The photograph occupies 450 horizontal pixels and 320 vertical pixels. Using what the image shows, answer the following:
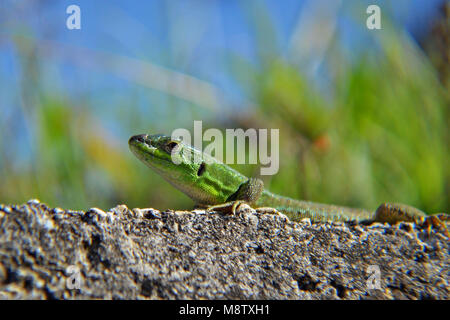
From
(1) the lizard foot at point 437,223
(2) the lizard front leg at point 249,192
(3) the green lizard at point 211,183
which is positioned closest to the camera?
(1) the lizard foot at point 437,223

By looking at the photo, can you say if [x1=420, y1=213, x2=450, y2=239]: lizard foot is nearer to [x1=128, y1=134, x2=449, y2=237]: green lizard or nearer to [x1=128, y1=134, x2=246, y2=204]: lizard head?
[x1=128, y1=134, x2=449, y2=237]: green lizard

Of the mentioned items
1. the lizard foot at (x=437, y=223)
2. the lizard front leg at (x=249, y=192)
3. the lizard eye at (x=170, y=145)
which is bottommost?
the lizard foot at (x=437, y=223)

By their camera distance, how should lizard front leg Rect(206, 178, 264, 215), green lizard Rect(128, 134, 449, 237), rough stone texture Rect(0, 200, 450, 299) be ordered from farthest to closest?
1. green lizard Rect(128, 134, 449, 237)
2. lizard front leg Rect(206, 178, 264, 215)
3. rough stone texture Rect(0, 200, 450, 299)

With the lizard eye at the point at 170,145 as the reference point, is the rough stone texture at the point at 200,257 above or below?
below

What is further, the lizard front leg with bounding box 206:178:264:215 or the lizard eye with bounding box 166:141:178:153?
the lizard eye with bounding box 166:141:178:153

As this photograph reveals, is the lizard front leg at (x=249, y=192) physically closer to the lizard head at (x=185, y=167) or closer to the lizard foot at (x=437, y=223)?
the lizard head at (x=185, y=167)

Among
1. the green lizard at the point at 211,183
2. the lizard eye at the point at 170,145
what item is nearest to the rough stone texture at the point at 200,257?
the green lizard at the point at 211,183

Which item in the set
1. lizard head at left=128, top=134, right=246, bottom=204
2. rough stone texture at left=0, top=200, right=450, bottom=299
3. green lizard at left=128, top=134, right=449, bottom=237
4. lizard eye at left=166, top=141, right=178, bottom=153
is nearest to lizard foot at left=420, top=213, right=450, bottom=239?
rough stone texture at left=0, top=200, right=450, bottom=299
